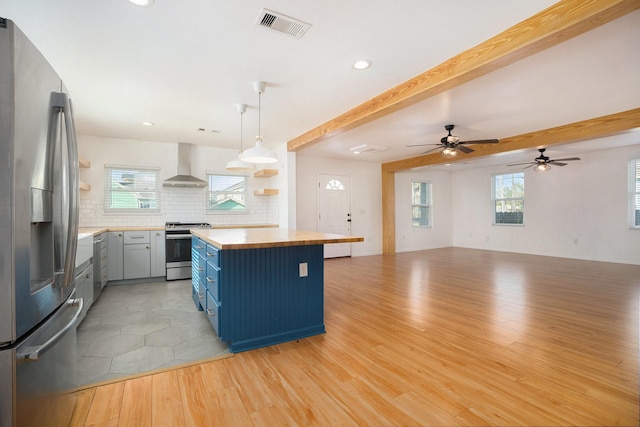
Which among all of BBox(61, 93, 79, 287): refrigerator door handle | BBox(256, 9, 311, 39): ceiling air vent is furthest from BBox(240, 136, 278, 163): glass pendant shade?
BBox(61, 93, 79, 287): refrigerator door handle

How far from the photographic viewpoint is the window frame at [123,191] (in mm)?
5402

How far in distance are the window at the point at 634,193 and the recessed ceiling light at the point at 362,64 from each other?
23.1 feet

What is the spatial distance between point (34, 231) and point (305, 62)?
2.41 meters

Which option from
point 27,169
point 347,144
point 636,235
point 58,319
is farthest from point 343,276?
point 636,235

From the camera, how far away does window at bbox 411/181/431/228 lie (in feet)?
30.0

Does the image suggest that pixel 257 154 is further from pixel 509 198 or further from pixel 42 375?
pixel 509 198

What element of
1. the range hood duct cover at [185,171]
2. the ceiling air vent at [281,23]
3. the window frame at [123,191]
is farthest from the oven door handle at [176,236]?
the ceiling air vent at [281,23]

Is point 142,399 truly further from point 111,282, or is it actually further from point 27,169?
point 111,282

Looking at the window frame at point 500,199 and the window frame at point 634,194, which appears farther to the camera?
the window frame at point 500,199

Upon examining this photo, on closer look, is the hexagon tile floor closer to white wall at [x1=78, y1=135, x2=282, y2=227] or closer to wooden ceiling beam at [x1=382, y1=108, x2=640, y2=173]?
white wall at [x1=78, y1=135, x2=282, y2=227]

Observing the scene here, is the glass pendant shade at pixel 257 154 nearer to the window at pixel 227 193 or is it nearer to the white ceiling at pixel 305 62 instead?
the white ceiling at pixel 305 62

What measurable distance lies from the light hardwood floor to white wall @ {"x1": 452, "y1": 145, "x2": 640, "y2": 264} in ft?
12.4

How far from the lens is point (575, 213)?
7172mm

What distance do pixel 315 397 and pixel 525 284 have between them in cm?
425
